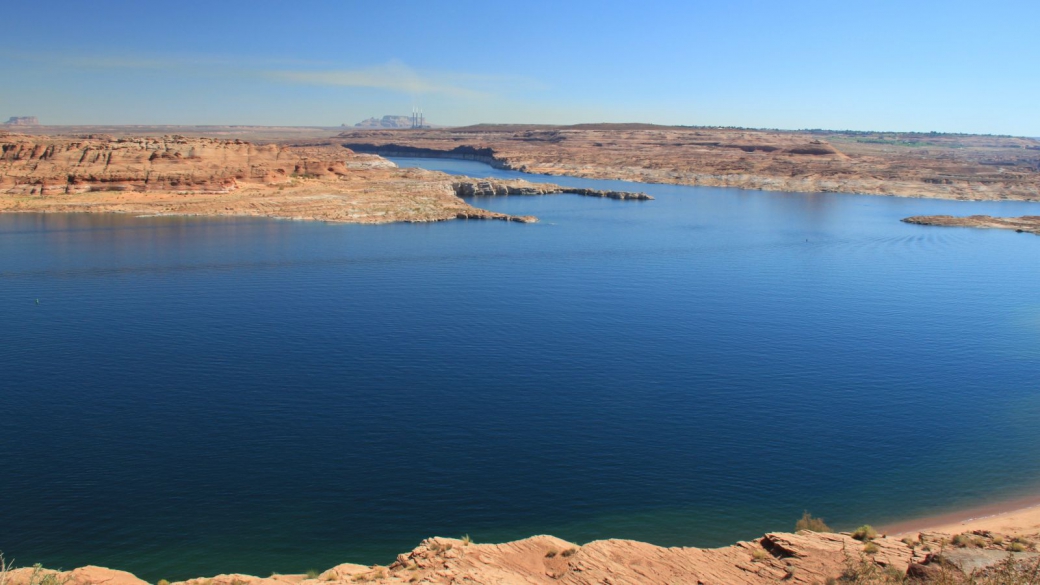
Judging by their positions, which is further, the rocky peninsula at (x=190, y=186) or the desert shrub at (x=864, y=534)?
the rocky peninsula at (x=190, y=186)

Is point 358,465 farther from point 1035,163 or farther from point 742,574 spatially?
point 1035,163

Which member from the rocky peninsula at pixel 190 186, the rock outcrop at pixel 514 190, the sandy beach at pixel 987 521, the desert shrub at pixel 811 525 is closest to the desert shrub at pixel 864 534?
the desert shrub at pixel 811 525

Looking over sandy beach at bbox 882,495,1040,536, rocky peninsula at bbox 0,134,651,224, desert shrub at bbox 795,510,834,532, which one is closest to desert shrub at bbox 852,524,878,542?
desert shrub at bbox 795,510,834,532

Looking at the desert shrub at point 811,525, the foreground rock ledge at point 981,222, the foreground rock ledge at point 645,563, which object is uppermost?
the foreground rock ledge at point 981,222

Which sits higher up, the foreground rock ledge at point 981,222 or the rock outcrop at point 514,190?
the rock outcrop at point 514,190

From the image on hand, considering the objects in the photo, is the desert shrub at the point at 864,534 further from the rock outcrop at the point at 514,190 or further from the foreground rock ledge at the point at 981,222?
the rock outcrop at the point at 514,190

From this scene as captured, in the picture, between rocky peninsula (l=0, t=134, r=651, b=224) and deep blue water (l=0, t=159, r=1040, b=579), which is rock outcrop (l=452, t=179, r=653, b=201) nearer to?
rocky peninsula (l=0, t=134, r=651, b=224)

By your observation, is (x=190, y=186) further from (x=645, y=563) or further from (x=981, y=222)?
(x=981, y=222)
